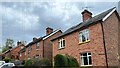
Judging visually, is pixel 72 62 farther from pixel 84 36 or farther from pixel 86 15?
pixel 86 15

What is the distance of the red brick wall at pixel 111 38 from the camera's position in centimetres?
2157

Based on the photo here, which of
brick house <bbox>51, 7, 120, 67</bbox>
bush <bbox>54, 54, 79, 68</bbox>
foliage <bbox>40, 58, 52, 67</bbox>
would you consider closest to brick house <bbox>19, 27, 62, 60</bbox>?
foliage <bbox>40, 58, 52, 67</bbox>

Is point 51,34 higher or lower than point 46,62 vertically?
higher

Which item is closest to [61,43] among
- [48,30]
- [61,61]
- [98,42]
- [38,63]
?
[38,63]

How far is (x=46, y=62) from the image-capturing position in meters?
30.8

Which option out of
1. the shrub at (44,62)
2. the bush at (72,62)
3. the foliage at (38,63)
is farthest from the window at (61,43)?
the bush at (72,62)

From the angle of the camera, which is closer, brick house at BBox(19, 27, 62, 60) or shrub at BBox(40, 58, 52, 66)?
shrub at BBox(40, 58, 52, 66)

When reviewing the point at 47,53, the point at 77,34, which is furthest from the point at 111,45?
the point at 47,53

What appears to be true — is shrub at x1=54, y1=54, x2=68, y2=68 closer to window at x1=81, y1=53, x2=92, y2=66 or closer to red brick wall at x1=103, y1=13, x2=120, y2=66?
window at x1=81, y1=53, x2=92, y2=66

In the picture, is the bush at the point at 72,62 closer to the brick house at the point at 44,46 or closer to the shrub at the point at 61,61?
the shrub at the point at 61,61

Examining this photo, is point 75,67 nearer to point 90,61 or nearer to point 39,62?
point 90,61

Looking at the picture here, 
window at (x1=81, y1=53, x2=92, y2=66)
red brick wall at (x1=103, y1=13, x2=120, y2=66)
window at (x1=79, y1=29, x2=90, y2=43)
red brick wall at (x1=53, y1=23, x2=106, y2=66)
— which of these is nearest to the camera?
red brick wall at (x1=53, y1=23, x2=106, y2=66)

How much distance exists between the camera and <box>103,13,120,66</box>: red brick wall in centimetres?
2157

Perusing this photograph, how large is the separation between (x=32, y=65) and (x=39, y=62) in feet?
4.01
